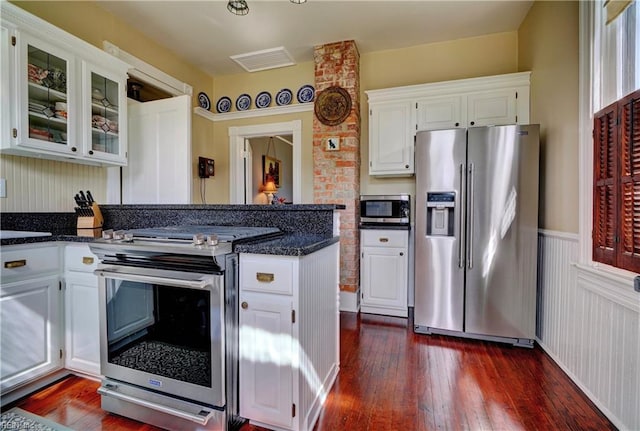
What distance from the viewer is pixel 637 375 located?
4.47 feet

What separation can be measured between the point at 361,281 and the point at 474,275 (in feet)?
3.68

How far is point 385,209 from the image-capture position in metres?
3.16

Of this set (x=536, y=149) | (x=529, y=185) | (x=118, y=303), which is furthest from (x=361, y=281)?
(x=118, y=303)

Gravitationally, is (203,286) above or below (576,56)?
below

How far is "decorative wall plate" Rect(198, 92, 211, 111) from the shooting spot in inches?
159

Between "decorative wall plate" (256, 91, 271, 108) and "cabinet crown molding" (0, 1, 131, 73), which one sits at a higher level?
"decorative wall plate" (256, 91, 271, 108)

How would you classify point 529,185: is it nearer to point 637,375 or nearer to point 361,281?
point 637,375

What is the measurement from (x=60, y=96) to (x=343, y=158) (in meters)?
2.48

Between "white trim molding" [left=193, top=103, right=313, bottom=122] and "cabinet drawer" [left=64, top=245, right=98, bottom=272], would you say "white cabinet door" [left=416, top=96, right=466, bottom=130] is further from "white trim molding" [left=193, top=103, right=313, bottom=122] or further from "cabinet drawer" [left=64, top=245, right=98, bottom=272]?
"cabinet drawer" [left=64, top=245, right=98, bottom=272]

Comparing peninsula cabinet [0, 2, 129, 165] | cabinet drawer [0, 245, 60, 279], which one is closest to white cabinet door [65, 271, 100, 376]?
cabinet drawer [0, 245, 60, 279]

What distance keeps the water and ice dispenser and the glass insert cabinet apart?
9.10ft

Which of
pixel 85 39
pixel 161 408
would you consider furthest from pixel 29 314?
pixel 85 39

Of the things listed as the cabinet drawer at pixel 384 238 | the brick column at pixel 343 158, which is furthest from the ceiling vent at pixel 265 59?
the cabinet drawer at pixel 384 238

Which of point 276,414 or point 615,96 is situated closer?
point 276,414
